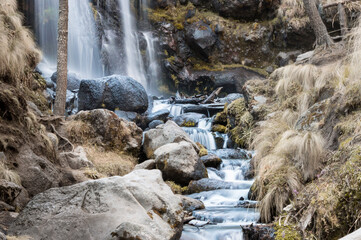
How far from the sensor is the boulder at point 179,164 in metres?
7.68

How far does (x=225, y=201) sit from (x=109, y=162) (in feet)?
10.2

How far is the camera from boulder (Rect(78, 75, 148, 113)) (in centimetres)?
1212

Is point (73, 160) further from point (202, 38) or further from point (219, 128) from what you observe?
point (202, 38)

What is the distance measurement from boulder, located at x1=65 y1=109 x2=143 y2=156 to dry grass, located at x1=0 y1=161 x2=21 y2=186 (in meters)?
3.72

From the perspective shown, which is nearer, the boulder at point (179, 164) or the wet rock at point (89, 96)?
the boulder at point (179, 164)

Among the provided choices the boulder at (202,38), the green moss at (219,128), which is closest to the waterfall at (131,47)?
the boulder at (202,38)

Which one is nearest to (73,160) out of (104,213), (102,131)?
(102,131)

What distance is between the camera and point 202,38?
18.9 metres

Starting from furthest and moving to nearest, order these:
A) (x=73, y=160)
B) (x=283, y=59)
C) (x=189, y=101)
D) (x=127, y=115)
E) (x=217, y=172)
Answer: (x=283, y=59), (x=189, y=101), (x=127, y=115), (x=217, y=172), (x=73, y=160)

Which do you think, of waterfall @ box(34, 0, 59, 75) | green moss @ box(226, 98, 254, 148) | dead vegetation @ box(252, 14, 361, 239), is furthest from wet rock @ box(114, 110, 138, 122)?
waterfall @ box(34, 0, 59, 75)

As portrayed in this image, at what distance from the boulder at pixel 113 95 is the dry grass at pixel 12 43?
477 cm

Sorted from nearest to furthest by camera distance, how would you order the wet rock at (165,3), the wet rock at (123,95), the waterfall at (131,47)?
the wet rock at (123,95), the waterfall at (131,47), the wet rock at (165,3)

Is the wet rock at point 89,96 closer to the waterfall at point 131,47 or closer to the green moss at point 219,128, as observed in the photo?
the green moss at point 219,128

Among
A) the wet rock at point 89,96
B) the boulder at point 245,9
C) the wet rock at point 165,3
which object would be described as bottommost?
the wet rock at point 89,96
